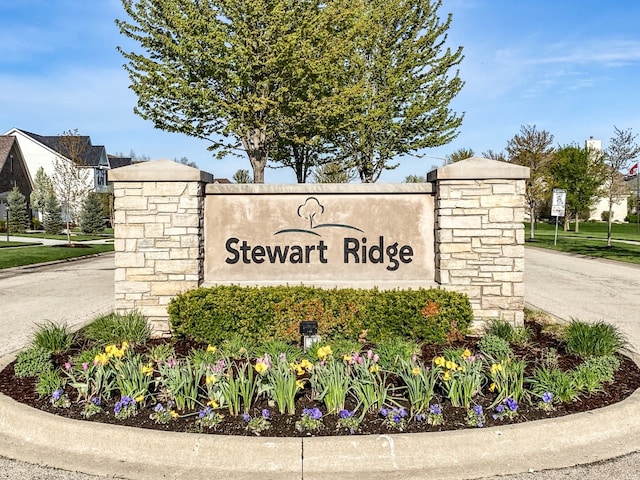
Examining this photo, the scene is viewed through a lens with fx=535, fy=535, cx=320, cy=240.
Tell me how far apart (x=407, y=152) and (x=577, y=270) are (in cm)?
1070

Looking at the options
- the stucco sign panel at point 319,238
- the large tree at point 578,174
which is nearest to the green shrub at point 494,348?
the stucco sign panel at point 319,238

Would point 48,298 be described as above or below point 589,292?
below

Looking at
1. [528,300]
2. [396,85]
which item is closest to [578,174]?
[396,85]

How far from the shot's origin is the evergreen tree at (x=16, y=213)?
4386 centimetres

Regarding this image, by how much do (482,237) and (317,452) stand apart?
4542 mm

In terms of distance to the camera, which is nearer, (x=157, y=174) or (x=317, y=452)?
(x=317, y=452)

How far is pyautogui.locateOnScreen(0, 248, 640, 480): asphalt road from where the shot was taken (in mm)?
3748

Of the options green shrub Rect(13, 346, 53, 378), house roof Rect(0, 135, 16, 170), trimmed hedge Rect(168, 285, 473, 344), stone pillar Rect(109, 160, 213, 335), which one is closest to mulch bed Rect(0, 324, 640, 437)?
green shrub Rect(13, 346, 53, 378)

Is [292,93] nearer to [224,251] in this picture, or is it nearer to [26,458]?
[224,251]

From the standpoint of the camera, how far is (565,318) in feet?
29.7

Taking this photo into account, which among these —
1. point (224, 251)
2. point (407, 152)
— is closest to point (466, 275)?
point (224, 251)

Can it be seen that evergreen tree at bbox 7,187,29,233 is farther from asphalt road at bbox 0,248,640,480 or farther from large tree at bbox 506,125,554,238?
large tree at bbox 506,125,554,238

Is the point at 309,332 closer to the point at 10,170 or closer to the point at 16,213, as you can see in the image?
the point at 16,213

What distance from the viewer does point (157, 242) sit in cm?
740
